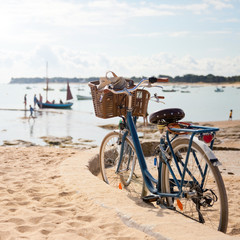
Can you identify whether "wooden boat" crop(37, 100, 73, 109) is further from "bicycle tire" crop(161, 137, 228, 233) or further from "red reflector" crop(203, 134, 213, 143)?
"red reflector" crop(203, 134, 213, 143)

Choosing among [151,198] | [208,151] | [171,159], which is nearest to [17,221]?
[151,198]

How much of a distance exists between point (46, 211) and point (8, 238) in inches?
26.6

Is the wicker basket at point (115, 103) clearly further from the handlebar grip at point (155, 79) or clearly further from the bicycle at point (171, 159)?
the handlebar grip at point (155, 79)

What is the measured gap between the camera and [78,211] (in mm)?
3475

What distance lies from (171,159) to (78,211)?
42.7 inches

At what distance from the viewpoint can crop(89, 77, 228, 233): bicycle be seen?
2846 mm

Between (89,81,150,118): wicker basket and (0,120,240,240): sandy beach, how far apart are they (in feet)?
3.02

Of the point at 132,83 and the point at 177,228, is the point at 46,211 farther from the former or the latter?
the point at 132,83

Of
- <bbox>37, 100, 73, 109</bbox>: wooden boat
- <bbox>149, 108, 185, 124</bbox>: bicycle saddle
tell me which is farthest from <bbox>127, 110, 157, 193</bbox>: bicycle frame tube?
<bbox>37, 100, 73, 109</bbox>: wooden boat

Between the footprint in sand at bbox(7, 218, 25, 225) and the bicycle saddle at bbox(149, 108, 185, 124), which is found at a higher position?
the bicycle saddle at bbox(149, 108, 185, 124)

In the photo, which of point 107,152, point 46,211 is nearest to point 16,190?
point 46,211

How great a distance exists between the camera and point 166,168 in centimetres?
334

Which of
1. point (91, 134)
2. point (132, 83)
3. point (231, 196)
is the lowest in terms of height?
point (91, 134)

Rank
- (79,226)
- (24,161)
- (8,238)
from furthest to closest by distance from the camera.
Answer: (24,161), (79,226), (8,238)
